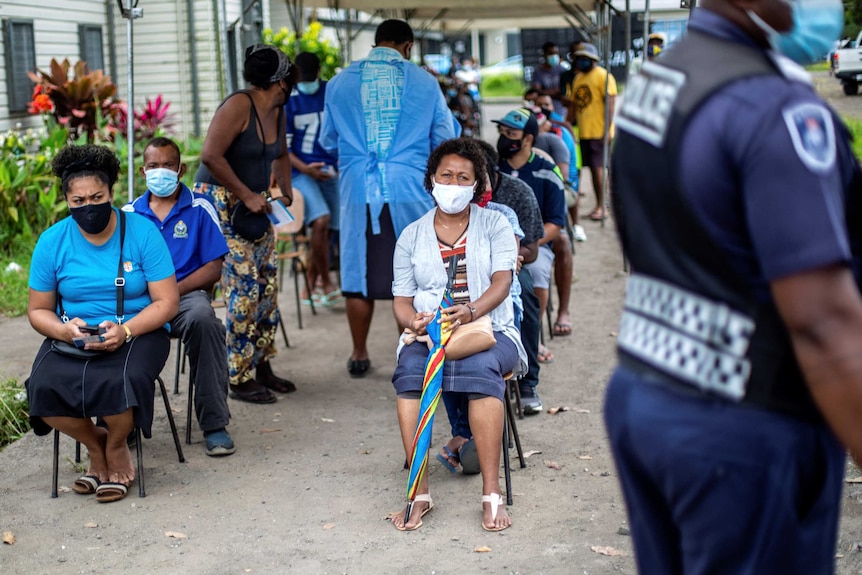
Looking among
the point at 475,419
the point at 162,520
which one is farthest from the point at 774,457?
the point at 162,520

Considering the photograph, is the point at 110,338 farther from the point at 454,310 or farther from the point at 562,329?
the point at 562,329

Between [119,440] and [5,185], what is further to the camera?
[5,185]

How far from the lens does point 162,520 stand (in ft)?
15.1

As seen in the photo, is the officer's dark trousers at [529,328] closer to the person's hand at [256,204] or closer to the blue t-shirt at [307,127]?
the person's hand at [256,204]

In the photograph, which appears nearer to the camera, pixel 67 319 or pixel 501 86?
pixel 67 319

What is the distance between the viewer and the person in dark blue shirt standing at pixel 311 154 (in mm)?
8422

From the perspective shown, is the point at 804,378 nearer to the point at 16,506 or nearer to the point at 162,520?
the point at 162,520

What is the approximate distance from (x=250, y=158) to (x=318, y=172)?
237 centimetres

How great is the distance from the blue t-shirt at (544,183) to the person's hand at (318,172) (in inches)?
87.2

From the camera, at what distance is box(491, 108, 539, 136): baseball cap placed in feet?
21.4

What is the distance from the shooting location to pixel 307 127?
852cm

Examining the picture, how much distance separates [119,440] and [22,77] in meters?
9.06

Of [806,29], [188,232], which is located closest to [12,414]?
[188,232]

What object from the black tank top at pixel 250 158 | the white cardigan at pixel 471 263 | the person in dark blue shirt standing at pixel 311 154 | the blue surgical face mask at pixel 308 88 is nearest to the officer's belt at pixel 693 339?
the white cardigan at pixel 471 263
